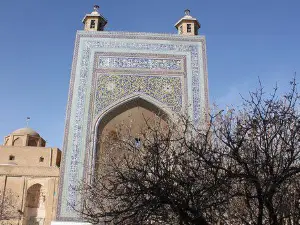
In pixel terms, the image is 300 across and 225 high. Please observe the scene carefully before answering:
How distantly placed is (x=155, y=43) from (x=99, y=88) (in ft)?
5.95

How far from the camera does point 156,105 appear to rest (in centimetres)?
825

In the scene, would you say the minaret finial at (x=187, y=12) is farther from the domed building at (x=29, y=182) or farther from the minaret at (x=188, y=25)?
the domed building at (x=29, y=182)

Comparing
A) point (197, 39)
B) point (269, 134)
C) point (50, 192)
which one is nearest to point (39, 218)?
point (50, 192)

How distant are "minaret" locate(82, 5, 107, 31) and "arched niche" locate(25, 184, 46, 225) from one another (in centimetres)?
931

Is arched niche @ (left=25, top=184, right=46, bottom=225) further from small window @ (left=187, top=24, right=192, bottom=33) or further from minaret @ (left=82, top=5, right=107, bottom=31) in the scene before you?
small window @ (left=187, top=24, right=192, bottom=33)

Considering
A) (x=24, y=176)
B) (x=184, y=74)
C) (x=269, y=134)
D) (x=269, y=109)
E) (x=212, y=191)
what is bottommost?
(x=212, y=191)

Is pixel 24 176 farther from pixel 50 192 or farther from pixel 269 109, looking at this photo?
pixel 269 109

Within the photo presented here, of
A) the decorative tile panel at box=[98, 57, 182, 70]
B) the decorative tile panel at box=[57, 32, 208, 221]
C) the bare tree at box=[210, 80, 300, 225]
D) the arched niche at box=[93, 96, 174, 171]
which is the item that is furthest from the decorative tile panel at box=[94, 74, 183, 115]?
the bare tree at box=[210, 80, 300, 225]

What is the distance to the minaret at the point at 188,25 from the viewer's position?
9477 millimetres

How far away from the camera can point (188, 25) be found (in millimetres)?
9586

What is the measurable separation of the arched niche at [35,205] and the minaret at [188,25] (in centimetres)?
1027

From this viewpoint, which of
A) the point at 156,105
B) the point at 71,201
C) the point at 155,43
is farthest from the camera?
the point at 155,43

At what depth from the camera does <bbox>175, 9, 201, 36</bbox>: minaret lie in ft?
31.1

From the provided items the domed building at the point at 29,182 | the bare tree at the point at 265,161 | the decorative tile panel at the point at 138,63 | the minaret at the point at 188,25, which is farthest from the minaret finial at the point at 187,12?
the domed building at the point at 29,182
